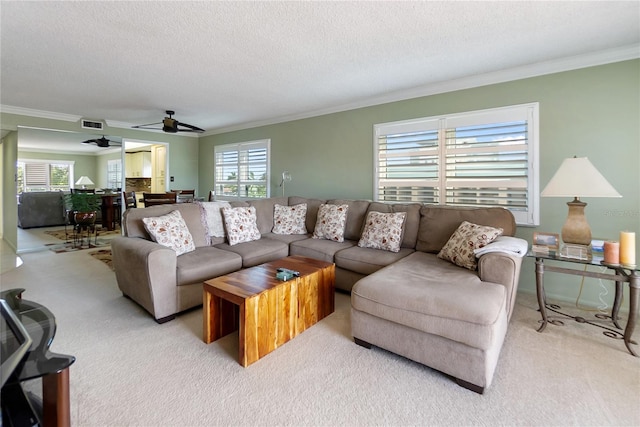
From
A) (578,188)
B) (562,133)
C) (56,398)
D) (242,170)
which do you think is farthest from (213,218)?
(562,133)

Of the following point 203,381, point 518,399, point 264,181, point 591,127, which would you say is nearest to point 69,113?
point 264,181

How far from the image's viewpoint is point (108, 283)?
3.37 metres

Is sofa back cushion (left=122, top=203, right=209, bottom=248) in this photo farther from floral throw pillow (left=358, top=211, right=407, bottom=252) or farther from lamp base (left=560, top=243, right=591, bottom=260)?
lamp base (left=560, top=243, right=591, bottom=260)

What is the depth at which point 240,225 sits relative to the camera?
3.49m

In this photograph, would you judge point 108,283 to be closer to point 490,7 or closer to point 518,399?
point 518,399

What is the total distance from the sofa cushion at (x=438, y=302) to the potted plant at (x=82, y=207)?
524 centimetres

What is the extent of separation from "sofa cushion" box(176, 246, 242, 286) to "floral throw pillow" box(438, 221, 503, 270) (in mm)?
2028

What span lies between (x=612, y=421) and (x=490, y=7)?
2529 millimetres

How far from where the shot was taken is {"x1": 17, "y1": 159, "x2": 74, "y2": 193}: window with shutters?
4988 mm

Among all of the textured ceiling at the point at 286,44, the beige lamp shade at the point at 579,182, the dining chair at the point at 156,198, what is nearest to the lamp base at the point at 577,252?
the beige lamp shade at the point at 579,182

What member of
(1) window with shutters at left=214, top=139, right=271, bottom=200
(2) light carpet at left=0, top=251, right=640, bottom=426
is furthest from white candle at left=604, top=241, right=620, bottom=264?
(1) window with shutters at left=214, top=139, right=271, bottom=200

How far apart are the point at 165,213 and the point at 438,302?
2.77 meters

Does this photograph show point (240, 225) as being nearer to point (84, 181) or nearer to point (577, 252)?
point (577, 252)

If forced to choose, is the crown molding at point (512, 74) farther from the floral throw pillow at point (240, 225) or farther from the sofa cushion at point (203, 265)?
the sofa cushion at point (203, 265)
